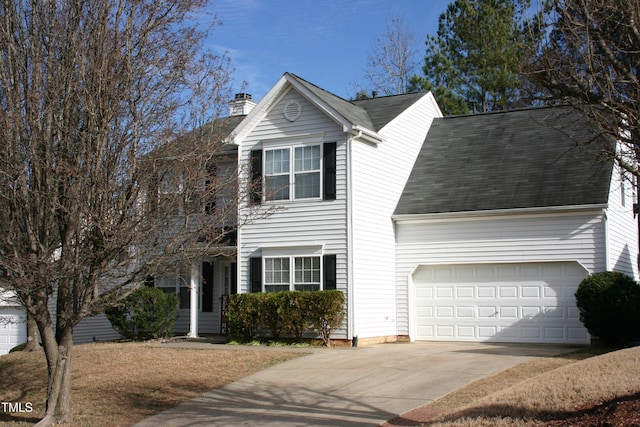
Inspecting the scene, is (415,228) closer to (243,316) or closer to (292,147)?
(292,147)

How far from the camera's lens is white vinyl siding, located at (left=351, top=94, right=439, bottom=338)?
19.9 m

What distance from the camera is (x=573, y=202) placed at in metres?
19.3

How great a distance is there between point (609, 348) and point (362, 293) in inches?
249

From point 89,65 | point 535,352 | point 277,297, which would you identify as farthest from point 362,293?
point 89,65

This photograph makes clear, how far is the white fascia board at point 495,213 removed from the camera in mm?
19031

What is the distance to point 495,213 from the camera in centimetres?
2031

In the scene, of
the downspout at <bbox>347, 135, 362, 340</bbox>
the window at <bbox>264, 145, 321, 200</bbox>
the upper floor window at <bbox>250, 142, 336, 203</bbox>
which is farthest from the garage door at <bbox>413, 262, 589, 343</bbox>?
the window at <bbox>264, 145, 321, 200</bbox>

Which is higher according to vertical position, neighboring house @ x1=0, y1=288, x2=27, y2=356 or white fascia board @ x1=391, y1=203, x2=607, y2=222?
white fascia board @ x1=391, y1=203, x2=607, y2=222

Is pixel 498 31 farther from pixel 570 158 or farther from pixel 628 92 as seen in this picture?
pixel 628 92

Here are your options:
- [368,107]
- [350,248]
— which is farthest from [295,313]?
[368,107]

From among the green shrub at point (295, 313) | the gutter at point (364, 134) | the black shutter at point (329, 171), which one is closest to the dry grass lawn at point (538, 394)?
the green shrub at point (295, 313)

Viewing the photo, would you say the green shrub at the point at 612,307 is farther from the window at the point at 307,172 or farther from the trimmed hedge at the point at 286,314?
the window at the point at 307,172

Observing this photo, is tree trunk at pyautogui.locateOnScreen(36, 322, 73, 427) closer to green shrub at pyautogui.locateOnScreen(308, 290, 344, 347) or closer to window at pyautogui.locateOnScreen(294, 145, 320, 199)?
green shrub at pyautogui.locateOnScreen(308, 290, 344, 347)

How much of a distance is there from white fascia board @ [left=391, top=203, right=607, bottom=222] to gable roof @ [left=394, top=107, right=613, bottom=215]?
123mm
